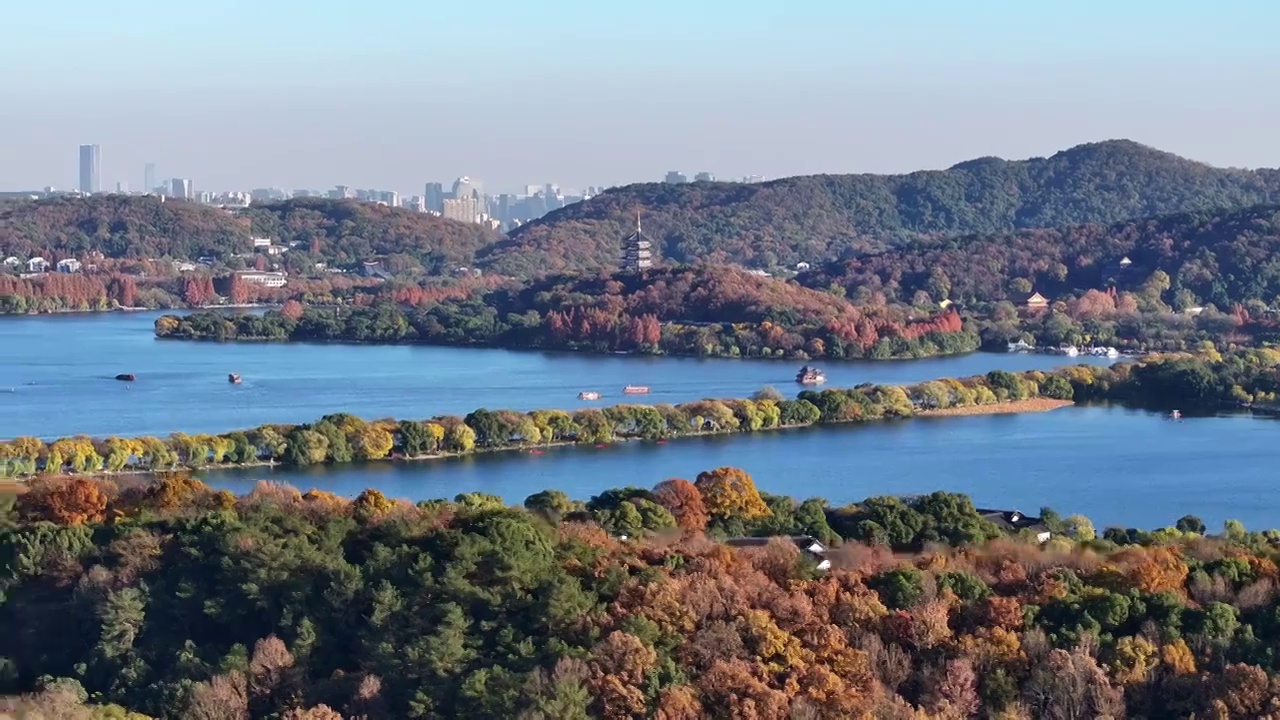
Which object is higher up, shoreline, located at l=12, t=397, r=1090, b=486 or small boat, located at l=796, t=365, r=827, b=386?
small boat, located at l=796, t=365, r=827, b=386

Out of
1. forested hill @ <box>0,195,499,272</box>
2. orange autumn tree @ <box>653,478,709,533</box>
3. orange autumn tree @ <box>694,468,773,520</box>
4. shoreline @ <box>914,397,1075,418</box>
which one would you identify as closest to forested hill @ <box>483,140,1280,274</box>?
forested hill @ <box>0,195,499,272</box>

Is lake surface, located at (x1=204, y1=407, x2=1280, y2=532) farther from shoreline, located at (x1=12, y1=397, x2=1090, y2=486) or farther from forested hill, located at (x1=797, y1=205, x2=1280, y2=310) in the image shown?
forested hill, located at (x1=797, y1=205, x2=1280, y2=310)

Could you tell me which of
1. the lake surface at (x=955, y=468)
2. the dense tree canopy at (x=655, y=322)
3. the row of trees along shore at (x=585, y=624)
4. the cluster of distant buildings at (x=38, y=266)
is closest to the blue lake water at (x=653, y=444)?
the lake surface at (x=955, y=468)

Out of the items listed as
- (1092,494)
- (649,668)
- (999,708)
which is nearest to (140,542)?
(649,668)

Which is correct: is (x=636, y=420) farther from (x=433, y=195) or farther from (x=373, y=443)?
(x=433, y=195)

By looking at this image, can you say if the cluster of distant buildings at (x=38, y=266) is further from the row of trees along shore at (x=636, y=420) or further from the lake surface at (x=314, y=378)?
the row of trees along shore at (x=636, y=420)

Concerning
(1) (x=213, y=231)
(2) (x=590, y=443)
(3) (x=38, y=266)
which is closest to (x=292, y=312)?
(3) (x=38, y=266)

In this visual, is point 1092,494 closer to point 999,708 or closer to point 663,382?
point 999,708

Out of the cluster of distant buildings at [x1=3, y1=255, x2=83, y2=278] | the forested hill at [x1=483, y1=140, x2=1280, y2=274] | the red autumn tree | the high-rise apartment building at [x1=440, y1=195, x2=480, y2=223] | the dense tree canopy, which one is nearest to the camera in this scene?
the dense tree canopy
